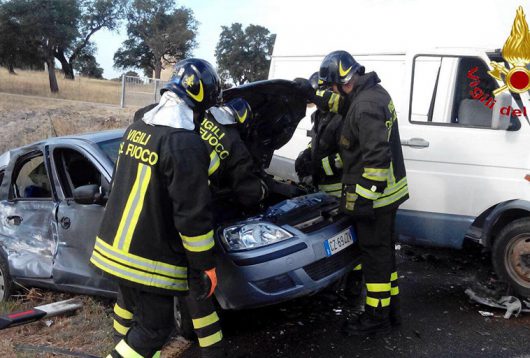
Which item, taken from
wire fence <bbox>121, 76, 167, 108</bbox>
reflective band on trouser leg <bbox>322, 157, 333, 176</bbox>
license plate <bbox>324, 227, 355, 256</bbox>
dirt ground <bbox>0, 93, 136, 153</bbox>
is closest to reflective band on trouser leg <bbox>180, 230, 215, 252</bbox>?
license plate <bbox>324, 227, 355, 256</bbox>

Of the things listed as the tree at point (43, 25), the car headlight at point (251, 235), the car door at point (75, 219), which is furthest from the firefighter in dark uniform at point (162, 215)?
the tree at point (43, 25)

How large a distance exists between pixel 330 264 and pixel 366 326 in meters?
0.56

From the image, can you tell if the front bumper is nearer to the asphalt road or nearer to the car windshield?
the asphalt road

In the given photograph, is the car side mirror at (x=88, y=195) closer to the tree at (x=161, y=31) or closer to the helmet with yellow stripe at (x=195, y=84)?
the helmet with yellow stripe at (x=195, y=84)

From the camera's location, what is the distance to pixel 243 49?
125 feet

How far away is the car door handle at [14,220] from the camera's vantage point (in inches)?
183

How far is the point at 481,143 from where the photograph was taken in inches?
169

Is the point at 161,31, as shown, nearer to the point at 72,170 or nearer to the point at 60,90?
the point at 60,90

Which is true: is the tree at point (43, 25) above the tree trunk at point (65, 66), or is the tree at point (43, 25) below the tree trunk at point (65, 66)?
above

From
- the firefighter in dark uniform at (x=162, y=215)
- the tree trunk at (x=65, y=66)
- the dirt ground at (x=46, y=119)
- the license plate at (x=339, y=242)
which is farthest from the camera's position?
the tree trunk at (x=65, y=66)

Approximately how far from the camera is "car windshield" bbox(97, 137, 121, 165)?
4.18 metres

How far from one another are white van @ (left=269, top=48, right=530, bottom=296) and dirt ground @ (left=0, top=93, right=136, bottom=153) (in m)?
9.85

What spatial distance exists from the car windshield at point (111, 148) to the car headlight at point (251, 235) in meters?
1.25

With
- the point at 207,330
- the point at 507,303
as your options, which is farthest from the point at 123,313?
the point at 507,303
